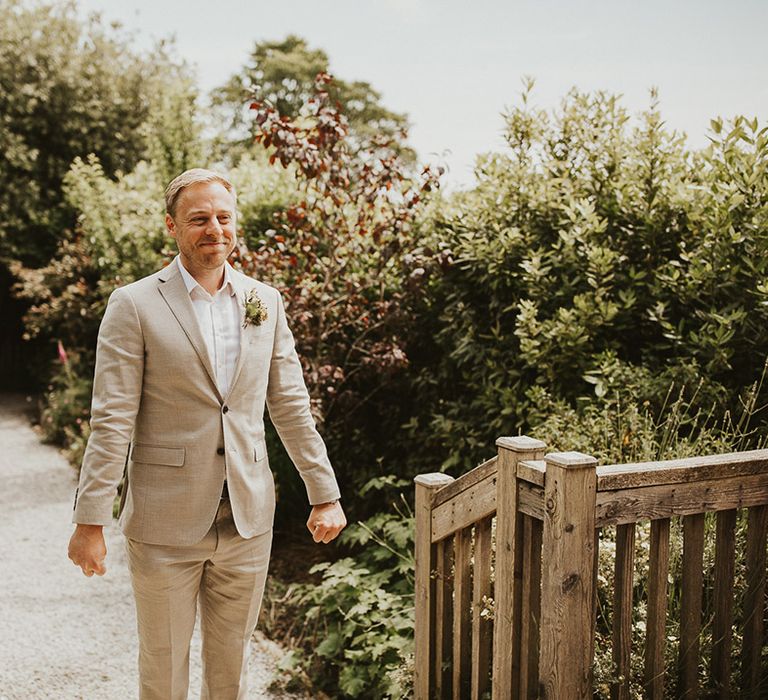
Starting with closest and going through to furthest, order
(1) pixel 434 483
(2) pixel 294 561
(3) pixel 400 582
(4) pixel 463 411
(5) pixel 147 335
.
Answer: (5) pixel 147 335 → (1) pixel 434 483 → (3) pixel 400 582 → (4) pixel 463 411 → (2) pixel 294 561

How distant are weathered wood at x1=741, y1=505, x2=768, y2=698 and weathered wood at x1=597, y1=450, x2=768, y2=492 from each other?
0.18 m

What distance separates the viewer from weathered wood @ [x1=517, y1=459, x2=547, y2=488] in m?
2.25

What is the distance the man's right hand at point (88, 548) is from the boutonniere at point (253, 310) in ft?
2.69

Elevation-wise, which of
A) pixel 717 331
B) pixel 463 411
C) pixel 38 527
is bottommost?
pixel 38 527

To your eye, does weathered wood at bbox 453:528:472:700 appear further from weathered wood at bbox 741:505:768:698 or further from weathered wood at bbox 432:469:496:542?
weathered wood at bbox 741:505:768:698

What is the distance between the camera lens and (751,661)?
2508mm

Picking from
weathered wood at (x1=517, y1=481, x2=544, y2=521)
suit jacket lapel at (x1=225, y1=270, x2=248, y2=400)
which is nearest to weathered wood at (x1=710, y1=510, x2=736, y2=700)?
weathered wood at (x1=517, y1=481, x2=544, y2=521)

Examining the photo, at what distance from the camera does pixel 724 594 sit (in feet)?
8.02

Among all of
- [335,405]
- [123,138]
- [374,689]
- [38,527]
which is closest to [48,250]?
[123,138]

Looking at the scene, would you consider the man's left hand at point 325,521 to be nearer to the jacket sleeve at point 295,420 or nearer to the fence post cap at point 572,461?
the jacket sleeve at point 295,420

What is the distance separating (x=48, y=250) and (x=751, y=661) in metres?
14.0

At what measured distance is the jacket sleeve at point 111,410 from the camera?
2.30m

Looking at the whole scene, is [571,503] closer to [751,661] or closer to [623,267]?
[751,661]

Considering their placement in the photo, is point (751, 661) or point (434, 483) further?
point (434, 483)
